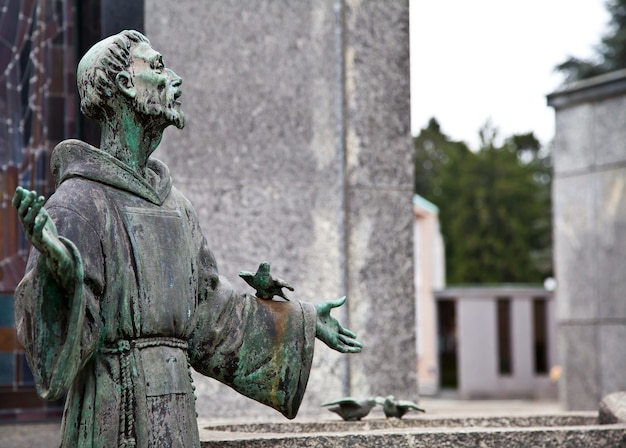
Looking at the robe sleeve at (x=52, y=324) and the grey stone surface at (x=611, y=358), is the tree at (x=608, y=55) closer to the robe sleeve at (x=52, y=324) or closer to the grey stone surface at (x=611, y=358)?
the grey stone surface at (x=611, y=358)

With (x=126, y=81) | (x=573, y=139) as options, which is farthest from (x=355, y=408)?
(x=573, y=139)

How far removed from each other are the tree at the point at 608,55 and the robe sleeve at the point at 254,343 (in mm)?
23623

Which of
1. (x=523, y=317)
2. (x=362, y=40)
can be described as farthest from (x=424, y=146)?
(x=362, y=40)

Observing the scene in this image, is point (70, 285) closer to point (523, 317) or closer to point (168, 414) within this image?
point (168, 414)

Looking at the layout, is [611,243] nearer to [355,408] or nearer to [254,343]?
[355,408]

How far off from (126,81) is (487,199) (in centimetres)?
4497

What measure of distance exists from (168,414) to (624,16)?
25189mm

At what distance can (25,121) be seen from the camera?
7.15m

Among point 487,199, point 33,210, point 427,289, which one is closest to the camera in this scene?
point 33,210

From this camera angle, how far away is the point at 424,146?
50438 mm

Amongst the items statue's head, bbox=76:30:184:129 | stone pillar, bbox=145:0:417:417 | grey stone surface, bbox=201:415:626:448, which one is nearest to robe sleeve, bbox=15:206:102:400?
statue's head, bbox=76:30:184:129

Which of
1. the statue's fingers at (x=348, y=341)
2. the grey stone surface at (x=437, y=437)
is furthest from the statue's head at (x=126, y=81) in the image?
the grey stone surface at (x=437, y=437)

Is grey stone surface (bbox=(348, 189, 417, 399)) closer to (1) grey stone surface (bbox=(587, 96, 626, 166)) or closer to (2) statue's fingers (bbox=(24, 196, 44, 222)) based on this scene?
(2) statue's fingers (bbox=(24, 196, 44, 222))

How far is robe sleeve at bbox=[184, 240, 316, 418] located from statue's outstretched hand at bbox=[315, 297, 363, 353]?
0.04 m
